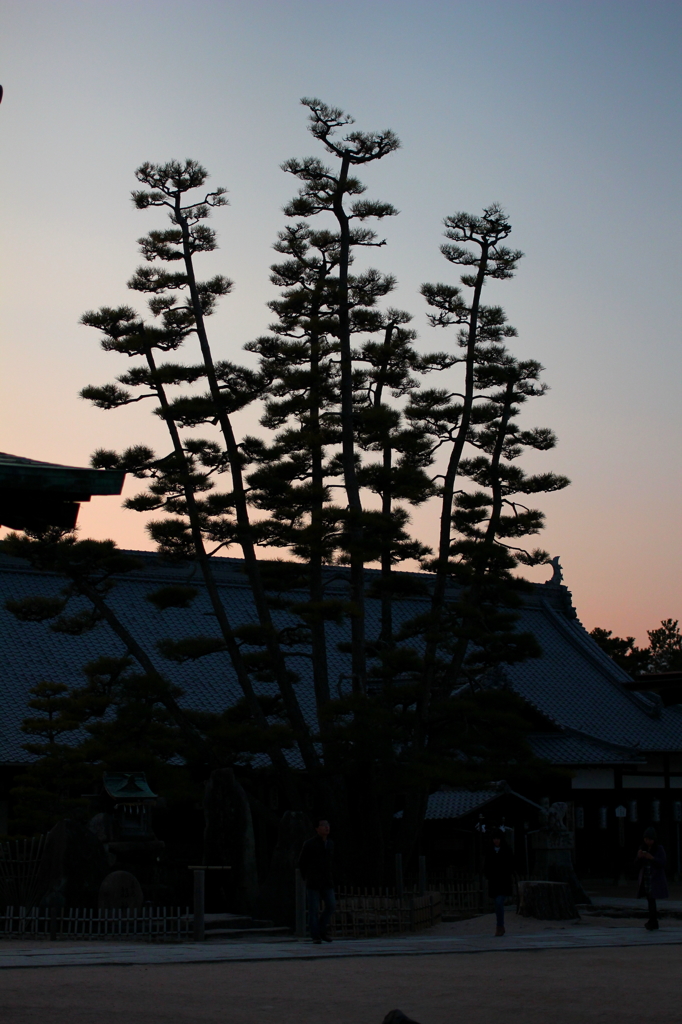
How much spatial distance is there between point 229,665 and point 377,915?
1294 centimetres

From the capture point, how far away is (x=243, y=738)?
59.8 ft

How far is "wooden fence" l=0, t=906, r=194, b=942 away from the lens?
14.1 metres

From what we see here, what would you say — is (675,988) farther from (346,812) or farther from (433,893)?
(346,812)

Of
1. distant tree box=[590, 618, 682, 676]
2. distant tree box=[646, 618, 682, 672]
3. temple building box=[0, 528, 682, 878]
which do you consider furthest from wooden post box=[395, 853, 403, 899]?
distant tree box=[646, 618, 682, 672]

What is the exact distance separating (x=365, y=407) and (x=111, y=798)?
7653 millimetres

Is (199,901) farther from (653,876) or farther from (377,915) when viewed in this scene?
(653,876)

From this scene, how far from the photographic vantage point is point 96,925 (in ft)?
47.2

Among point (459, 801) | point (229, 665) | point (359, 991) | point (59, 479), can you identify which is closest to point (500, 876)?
point (359, 991)

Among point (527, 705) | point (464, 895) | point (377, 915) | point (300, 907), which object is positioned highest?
point (527, 705)

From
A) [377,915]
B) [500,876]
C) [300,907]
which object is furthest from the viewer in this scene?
[377,915]

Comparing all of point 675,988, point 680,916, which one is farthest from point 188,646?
point 675,988

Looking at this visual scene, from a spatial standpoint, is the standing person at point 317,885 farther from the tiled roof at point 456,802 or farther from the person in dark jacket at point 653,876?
the tiled roof at point 456,802

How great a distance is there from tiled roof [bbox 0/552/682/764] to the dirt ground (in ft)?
39.1

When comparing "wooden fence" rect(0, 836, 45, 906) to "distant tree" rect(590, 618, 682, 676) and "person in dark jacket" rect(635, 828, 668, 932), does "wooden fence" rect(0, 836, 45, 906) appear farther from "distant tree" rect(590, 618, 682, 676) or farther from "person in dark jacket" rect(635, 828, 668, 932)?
"distant tree" rect(590, 618, 682, 676)
